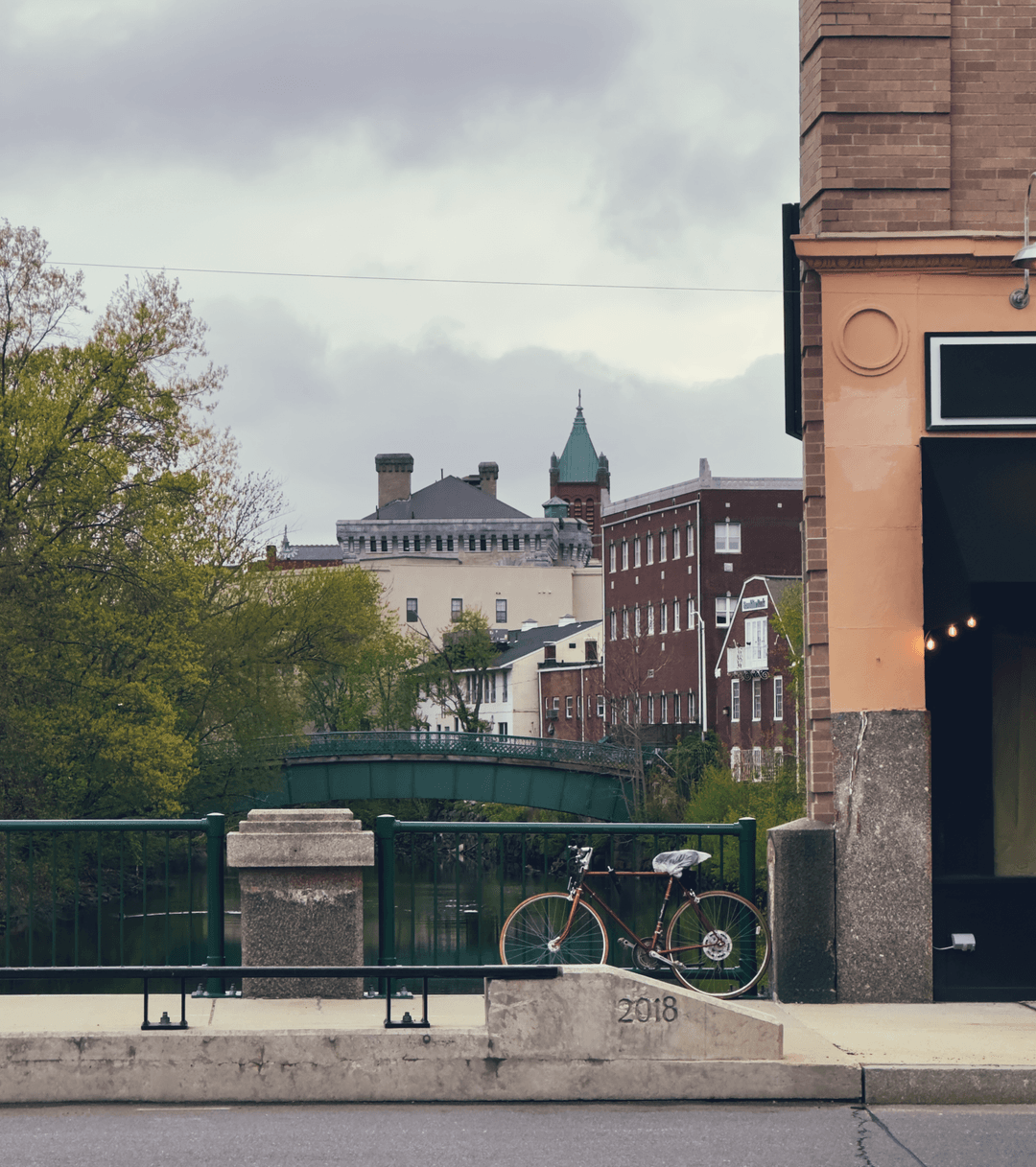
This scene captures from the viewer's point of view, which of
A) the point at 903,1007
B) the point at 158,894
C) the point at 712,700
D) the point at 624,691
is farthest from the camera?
the point at 624,691

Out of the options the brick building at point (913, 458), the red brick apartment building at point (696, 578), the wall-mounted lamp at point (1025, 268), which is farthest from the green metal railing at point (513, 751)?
the wall-mounted lamp at point (1025, 268)

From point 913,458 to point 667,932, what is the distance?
12.1ft

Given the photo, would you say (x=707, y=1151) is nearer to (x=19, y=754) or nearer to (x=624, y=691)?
(x=19, y=754)

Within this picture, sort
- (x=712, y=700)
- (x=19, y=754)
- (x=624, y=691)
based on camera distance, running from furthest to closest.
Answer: (x=624, y=691) → (x=712, y=700) → (x=19, y=754)

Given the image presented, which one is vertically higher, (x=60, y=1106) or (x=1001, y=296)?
(x=1001, y=296)

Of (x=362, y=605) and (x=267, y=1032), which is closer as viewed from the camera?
(x=267, y=1032)

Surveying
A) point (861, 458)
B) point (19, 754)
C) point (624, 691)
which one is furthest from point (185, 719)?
point (624, 691)

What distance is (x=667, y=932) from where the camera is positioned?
37.3ft

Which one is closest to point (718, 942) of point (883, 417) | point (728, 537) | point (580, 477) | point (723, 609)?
point (883, 417)

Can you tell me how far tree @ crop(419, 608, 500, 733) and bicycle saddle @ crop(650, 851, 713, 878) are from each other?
74.3 metres

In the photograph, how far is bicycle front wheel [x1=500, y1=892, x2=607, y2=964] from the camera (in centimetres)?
1137

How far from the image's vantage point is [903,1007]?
995cm

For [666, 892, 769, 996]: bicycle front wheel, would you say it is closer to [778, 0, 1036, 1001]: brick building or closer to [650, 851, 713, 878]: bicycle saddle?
[650, 851, 713, 878]: bicycle saddle

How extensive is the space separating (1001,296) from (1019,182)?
793mm
